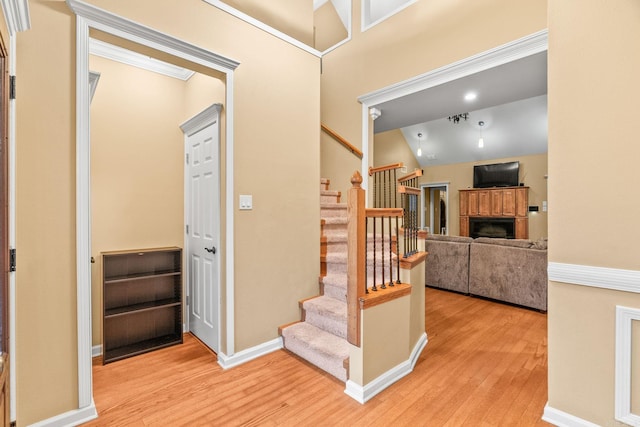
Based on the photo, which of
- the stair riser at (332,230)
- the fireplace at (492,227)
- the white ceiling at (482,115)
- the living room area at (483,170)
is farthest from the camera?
the fireplace at (492,227)

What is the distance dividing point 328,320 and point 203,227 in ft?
4.95

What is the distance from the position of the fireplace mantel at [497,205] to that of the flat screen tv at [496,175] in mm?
143

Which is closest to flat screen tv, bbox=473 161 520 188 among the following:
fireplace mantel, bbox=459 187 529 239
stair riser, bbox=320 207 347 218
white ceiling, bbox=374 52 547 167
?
fireplace mantel, bbox=459 187 529 239

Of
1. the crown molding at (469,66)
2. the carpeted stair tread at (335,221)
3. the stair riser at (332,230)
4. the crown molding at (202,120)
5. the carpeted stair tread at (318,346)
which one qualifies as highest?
the crown molding at (469,66)

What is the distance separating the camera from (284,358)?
2.65 m

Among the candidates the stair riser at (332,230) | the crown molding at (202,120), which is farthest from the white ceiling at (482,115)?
the crown molding at (202,120)

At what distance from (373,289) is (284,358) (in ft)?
3.55

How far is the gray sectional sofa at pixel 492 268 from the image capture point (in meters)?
3.90

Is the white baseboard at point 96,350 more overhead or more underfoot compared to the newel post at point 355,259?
more underfoot

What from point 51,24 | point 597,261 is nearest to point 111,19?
point 51,24

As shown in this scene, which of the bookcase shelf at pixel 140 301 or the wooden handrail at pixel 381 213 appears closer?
the wooden handrail at pixel 381 213

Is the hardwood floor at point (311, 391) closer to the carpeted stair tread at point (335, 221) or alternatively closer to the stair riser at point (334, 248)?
the stair riser at point (334, 248)

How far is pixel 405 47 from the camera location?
3.84 metres

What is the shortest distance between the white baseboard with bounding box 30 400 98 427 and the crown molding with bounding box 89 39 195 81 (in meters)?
2.83
